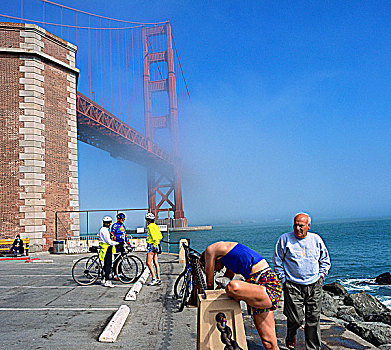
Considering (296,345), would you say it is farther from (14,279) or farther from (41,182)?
(41,182)

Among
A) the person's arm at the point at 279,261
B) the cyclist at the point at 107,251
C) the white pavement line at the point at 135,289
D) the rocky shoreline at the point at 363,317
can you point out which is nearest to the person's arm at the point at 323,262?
the person's arm at the point at 279,261

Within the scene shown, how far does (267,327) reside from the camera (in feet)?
11.6

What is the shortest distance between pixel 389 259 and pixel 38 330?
105ft

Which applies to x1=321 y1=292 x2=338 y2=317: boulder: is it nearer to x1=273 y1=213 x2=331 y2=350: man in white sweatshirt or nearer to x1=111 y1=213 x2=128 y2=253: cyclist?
x1=111 y1=213 x2=128 y2=253: cyclist

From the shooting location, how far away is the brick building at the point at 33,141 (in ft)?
56.2

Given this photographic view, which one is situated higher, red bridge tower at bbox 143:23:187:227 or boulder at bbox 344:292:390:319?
red bridge tower at bbox 143:23:187:227

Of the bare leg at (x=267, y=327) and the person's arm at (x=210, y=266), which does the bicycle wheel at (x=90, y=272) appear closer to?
the person's arm at (x=210, y=266)

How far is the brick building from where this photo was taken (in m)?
17.1

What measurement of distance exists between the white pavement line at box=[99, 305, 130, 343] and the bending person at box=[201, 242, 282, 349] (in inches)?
80.3

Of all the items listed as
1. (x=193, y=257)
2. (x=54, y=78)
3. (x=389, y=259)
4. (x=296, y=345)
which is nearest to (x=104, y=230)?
(x=193, y=257)

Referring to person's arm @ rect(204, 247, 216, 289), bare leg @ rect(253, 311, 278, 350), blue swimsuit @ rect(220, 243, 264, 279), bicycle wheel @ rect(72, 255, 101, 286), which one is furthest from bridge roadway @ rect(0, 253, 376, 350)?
blue swimsuit @ rect(220, 243, 264, 279)

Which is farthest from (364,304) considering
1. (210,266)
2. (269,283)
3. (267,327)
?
(210,266)

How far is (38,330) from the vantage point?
5312 mm

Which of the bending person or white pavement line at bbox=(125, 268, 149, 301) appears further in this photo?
white pavement line at bbox=(125, 268, 149, 301)
